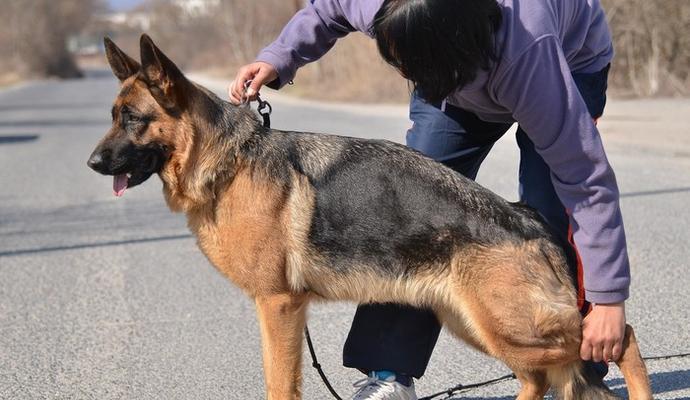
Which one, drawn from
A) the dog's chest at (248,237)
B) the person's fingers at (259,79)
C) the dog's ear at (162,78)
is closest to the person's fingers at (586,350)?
the dog's chest at (248,237)

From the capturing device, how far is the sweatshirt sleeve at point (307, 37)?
139 inches

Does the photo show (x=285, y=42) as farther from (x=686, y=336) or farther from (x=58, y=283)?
(x=58, y=283)

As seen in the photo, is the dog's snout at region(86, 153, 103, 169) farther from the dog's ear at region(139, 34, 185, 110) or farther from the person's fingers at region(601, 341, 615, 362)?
the person's fingers at region(601, 341, 615, 362)

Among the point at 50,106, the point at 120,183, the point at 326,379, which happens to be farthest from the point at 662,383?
the point at 50,106

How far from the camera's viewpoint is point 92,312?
5.56m

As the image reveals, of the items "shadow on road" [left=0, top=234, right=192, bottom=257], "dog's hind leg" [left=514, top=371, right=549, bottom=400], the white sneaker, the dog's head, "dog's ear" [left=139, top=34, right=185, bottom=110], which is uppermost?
"dog's ear" [left=139, top=34, right=185, bottom=110]

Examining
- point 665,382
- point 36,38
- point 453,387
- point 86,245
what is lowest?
point 36,38

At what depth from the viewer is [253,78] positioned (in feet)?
12.0

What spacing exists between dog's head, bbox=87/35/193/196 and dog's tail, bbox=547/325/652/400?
1623mm

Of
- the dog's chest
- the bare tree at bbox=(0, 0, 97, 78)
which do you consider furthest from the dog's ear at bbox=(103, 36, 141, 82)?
the bare tree at bbox=(0, 0, 97, 78)

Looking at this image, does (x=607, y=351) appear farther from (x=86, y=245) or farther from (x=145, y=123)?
(x=86, y=245)

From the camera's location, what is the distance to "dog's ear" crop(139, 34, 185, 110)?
330cm

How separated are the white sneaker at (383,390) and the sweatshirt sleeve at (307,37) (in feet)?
4.11

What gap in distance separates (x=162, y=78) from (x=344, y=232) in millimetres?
862
